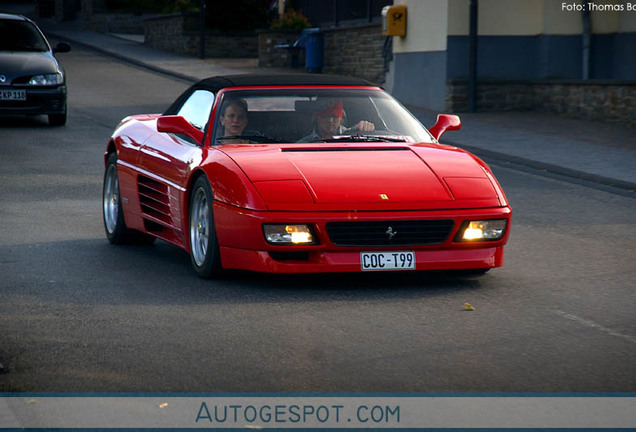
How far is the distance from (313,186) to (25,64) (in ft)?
44.3

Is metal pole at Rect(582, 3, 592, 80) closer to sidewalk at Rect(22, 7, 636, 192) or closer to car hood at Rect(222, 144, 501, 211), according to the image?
sidewalk at Rect(22, 7, 636, 192)

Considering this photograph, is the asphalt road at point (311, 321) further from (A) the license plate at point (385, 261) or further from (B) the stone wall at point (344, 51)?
(B) the stone wall at point (344, 51)

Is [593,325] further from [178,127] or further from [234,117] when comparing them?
[178,127]

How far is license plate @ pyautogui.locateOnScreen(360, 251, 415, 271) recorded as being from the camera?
295 inches

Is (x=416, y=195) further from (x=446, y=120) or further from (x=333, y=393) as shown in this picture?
(x=333, y=393)

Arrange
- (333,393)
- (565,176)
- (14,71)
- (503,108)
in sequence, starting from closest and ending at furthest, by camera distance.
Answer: (333,393) → (565,176) → (14,71) → (503,108)

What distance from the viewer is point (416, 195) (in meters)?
7.56

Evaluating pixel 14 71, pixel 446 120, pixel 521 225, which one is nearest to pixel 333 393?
pixel 446 120

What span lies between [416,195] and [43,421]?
3404mm

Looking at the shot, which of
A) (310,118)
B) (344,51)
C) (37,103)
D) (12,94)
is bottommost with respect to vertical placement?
(37,103)

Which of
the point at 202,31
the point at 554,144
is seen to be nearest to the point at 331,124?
the point at 554,144

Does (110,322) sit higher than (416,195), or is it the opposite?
(416,195)

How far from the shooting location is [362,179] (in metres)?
7.62

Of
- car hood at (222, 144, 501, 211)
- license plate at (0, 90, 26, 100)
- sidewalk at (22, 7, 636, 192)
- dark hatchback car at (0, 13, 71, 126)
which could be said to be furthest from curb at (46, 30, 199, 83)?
car hood at (222, 144, 501, 211)
